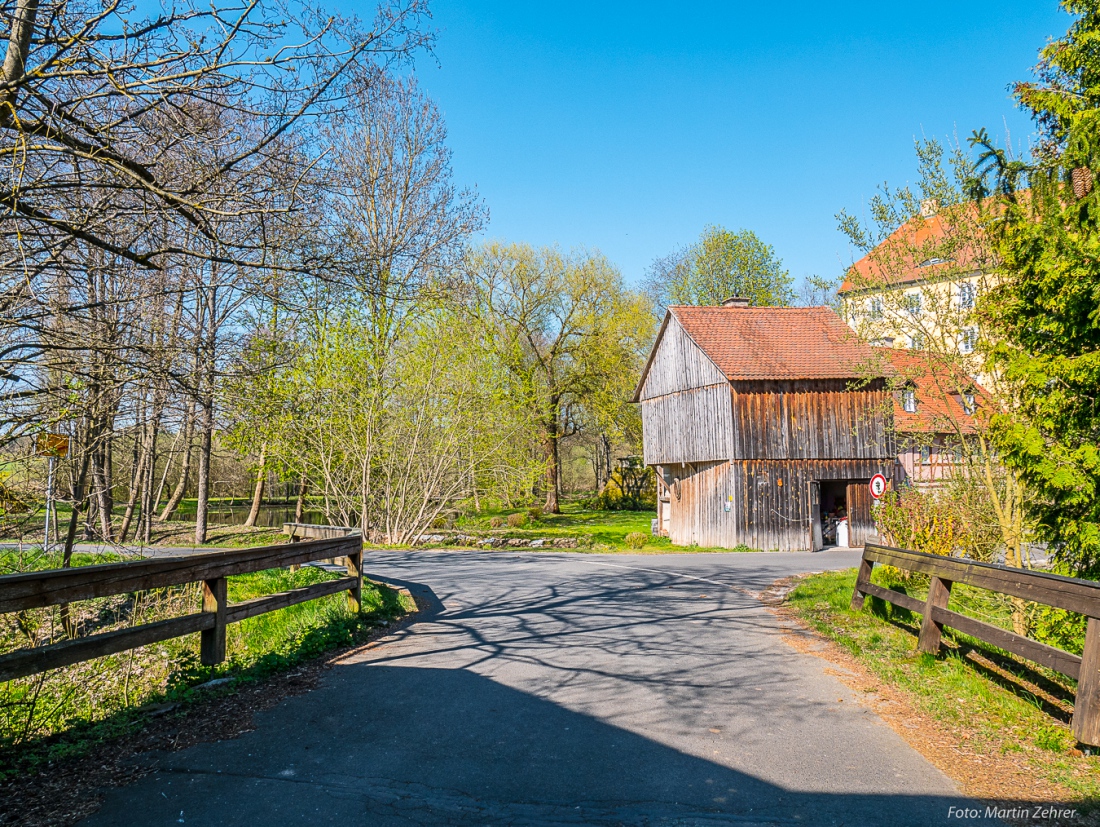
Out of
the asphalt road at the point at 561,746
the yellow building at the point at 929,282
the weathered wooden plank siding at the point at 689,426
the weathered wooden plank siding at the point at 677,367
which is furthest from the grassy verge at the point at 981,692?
the weathered wooden plank siding at the point at 677,367

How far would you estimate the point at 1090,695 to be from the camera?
4949mm

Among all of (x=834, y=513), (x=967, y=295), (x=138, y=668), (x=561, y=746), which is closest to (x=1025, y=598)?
(x=561, y=746)

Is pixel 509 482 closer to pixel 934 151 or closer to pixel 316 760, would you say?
pixel 934 151

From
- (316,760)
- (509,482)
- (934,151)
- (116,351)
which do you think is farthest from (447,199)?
(316,760)

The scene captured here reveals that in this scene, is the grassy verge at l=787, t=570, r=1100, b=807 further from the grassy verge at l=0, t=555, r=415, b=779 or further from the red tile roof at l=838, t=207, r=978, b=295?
the grassy verge at l=0, t=555, r=415, b=779

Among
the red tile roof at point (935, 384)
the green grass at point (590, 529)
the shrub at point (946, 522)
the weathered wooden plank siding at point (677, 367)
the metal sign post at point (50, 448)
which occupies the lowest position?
the green grass at point (590, 529)

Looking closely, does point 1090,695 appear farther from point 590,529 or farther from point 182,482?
point 590,529

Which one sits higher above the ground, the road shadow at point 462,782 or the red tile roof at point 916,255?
the red tile roof at point 916,255

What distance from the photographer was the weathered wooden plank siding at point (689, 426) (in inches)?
1077

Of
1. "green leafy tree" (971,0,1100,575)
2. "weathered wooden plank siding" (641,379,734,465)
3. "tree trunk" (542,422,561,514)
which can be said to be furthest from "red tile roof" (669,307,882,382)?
"green leafy tree" (971,0,1100,575)

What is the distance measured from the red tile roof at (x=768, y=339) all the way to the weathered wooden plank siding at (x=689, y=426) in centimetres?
154

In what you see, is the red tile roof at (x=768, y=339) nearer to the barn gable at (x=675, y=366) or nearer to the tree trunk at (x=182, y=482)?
the barn gable at (x=675, y=366)

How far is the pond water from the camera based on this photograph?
120ft

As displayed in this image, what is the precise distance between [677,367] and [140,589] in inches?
1055
